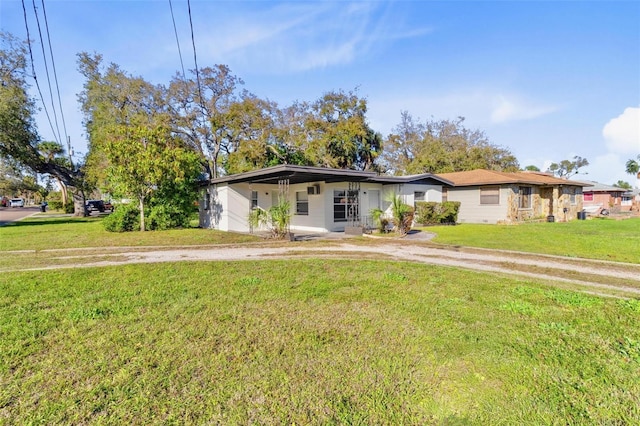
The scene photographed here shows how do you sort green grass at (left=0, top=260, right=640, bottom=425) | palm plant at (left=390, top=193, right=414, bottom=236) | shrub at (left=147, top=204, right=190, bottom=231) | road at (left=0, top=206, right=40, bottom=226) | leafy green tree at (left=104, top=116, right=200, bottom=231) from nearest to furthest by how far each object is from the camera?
green grass at (left=0, top=260, right=640, bottom=425) < palm plant at (left=390, top=193, right=414, bottom=236) < leafy green tree at (left=104, top=116, right=200, bottom=231) < shrub at (left=147, top=204, right=190, bottom=231) < road at (left=0, top=206, right=40, bottom=226)

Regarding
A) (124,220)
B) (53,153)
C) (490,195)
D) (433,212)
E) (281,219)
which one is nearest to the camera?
(281,219)

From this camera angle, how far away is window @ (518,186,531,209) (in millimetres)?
19891

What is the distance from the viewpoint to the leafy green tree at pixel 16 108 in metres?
16.9

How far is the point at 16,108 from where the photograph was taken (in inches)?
680

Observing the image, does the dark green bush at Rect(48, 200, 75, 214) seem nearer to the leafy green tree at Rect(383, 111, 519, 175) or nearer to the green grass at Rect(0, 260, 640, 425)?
the leafy green tree at Rect(383, 111, 519, 175)

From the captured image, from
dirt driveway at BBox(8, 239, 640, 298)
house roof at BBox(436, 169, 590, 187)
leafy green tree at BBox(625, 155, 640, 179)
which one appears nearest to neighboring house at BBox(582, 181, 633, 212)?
house roof at BBox(436, 169, 590, 187)

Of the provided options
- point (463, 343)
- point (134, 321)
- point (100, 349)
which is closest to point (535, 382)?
point (463, 343)

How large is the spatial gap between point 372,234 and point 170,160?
30.3 feet

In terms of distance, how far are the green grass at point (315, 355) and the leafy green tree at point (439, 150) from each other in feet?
93.1

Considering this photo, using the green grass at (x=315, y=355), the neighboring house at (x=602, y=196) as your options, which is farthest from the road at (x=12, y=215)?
the neighboring house at (x=602, y=196)

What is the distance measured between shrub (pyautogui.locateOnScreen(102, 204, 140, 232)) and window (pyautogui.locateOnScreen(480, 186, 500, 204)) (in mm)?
19170

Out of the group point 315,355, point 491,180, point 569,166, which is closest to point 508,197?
point 491,180

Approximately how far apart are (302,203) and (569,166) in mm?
65481

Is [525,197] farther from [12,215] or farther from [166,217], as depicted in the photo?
[12,215]
